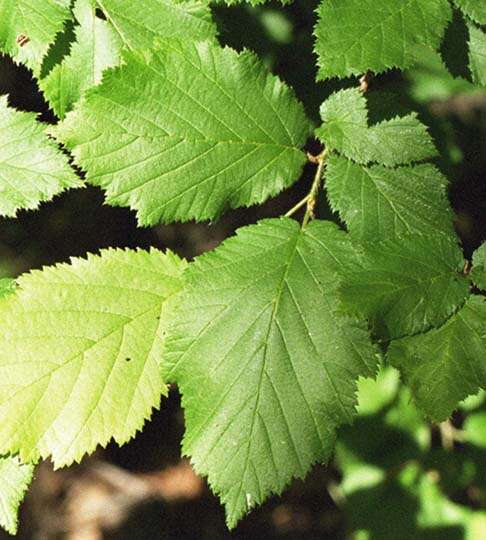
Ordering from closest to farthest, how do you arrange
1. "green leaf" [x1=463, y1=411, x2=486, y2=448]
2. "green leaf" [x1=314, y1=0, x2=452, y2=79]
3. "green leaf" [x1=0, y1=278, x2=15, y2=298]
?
"green leaf" [x1=314, y1=0, x2=452, y2=79], "green leaf" [x1=0, y1=278, x2=15, y2=298], "green leaf" [x1=463, y1=411, x2=486, y2=448]

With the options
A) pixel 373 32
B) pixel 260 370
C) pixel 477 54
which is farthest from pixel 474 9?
pixel 260 370

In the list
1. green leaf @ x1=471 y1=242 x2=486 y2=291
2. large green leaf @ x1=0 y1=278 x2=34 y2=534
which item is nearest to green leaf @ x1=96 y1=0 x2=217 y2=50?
green leaf @ x1=471 y1=242 x2=486 y2=291

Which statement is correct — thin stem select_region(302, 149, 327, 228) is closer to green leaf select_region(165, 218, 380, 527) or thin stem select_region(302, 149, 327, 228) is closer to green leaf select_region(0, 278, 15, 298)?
green leaf select_region(165, 218, 380, 527)

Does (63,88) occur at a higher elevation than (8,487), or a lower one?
higher

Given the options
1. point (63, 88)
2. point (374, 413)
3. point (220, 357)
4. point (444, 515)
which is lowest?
point (444, 515)

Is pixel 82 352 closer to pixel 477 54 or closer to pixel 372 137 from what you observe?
pixel 372 137

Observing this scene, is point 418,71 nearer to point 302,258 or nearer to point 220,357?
point 302,258

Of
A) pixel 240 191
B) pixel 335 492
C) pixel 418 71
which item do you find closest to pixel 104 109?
pixel 240 191
